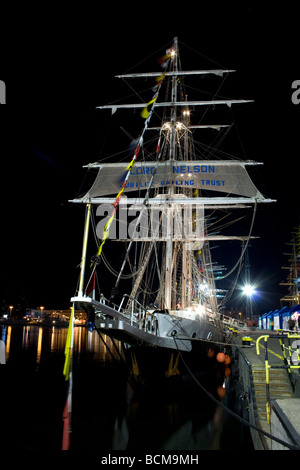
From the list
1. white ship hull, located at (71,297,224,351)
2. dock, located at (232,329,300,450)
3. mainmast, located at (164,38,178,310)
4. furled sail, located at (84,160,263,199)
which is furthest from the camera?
furled sail, located at (84,160,263,199)

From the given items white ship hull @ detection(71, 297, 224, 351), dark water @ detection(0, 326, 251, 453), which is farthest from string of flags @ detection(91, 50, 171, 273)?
dark water @ detection(0, 326, 251, 453)

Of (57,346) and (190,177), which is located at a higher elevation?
(190,177)

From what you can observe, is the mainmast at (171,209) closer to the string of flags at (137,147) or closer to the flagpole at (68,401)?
the string of flags at (137,147)

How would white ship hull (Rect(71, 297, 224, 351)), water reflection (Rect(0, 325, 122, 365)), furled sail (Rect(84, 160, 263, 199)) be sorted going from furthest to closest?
water reflection (Rect(0, 325, 122, 365))
furled sail (Rect(84, 160, 263, 199))
white ship hull (Rect(71, 297, 224, 351))

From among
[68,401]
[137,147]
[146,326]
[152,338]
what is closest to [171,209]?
[137,147]

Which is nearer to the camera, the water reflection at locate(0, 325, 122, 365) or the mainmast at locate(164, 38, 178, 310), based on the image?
the mainmast at locate(164, 38, 178, 310)

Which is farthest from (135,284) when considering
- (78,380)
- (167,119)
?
(167,119)

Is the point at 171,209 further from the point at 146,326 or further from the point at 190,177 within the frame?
the point at 146,326

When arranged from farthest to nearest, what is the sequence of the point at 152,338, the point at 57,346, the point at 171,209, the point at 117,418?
1. the point at 57,346
2. the point at 171,209
3. the point at 152,338
4. the point at 117,418

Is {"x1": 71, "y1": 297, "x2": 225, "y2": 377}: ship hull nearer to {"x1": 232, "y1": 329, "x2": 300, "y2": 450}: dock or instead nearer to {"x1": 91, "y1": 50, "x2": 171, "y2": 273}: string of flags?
{"x1": 91, "y1": 50, "x2": 171, "y2": 273}: string of flags

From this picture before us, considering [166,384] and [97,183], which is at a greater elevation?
[97,183]
